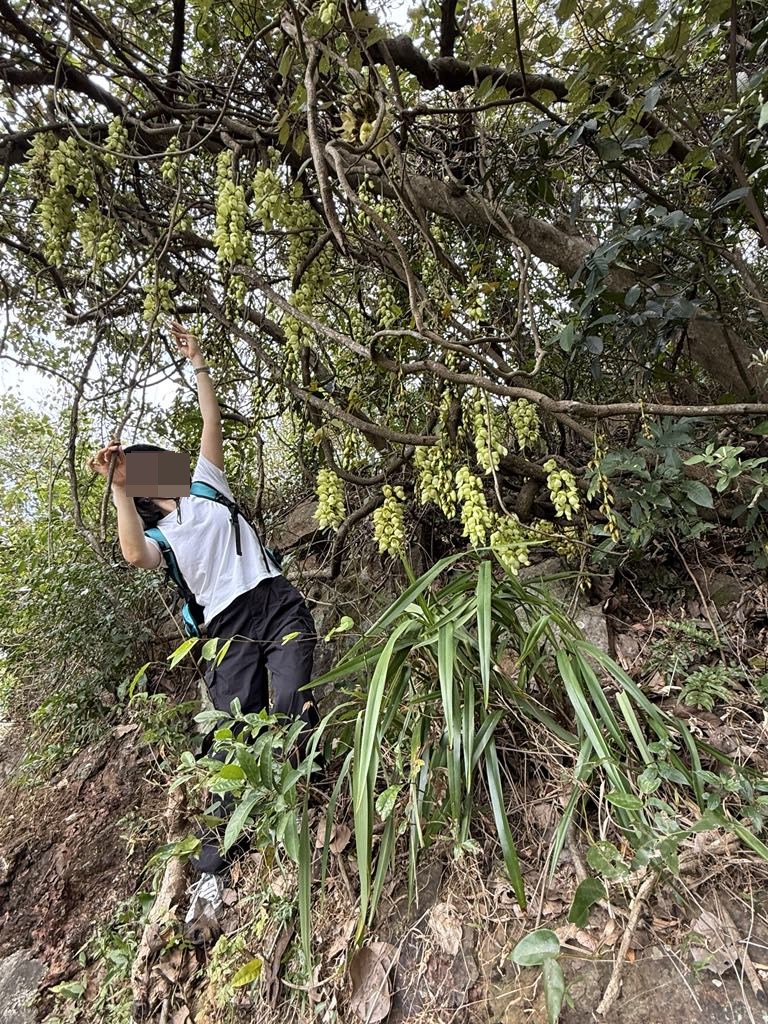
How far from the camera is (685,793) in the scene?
142 centimetres

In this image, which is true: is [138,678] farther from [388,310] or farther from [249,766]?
[388,310]

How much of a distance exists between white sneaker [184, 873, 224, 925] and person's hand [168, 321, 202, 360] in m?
1.98

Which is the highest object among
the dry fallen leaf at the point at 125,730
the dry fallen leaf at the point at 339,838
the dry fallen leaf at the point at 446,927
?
the dry fallen leaf at the point at 125,730

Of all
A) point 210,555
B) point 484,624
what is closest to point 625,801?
point 484,624

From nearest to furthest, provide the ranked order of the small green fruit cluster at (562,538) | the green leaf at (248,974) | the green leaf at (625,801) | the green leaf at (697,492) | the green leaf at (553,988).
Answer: the green leaf at (553,988)
the green leaf at (625,801)
the green leaf at (248,974)
the green leaf at (697,492)
the small green fruit cluster at (562,538)

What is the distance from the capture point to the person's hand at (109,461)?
5.54 ft

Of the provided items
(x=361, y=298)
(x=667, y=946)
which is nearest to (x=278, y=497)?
(x=361, y=298)

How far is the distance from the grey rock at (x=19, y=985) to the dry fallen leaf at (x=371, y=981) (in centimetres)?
125

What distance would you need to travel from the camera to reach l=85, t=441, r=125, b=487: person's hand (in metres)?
1.69

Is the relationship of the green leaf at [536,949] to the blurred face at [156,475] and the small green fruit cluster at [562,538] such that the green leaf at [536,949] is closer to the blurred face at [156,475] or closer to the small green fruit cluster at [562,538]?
the small green fruit cluster at [562,538]

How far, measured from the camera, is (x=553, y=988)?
1.06m

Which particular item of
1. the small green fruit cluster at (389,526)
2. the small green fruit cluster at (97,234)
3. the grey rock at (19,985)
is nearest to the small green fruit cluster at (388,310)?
the small green fruit cluster at (389,526)

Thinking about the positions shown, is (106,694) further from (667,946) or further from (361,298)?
(667,946)

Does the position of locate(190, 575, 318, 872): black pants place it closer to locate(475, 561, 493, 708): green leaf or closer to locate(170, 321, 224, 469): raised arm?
locate(170, 321, 224, 469): raised arm
